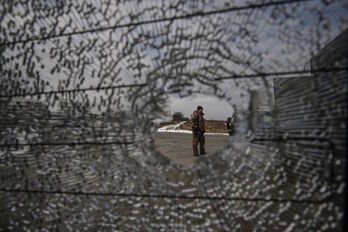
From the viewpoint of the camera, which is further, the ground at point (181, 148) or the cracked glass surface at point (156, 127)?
the ground at point (181, 148)

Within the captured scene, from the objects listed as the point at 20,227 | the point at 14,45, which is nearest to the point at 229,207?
the point at 20,227

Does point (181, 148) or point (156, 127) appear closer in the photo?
point (156, 127)

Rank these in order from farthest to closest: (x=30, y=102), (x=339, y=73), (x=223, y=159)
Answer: (x=30, y=102)
(x=223, y=159)
(x=339, y=73)

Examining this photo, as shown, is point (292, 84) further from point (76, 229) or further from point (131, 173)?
point (76, 229)

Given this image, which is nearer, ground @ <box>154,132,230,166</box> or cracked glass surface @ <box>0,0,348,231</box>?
cracked glass surface @ <box>0,0,348,231</box>

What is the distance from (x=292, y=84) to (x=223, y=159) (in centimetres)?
45

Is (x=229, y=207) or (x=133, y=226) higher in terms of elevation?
(x=229, y=207)

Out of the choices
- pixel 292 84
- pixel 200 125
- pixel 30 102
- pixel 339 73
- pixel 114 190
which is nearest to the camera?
pixel 339 73

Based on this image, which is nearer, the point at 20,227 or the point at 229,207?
the point at 229,207

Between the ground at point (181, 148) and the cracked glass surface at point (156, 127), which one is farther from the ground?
the cracked glass surface at point (156, 127)

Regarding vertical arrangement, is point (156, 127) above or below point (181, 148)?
above

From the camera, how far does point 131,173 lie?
1365 millimetres

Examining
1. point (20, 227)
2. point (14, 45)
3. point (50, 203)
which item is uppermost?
point (14, 45)

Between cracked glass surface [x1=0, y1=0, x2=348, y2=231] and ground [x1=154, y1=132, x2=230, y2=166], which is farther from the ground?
cracked glass surface [x1=0, y1=0, x2=348, y2=231]
